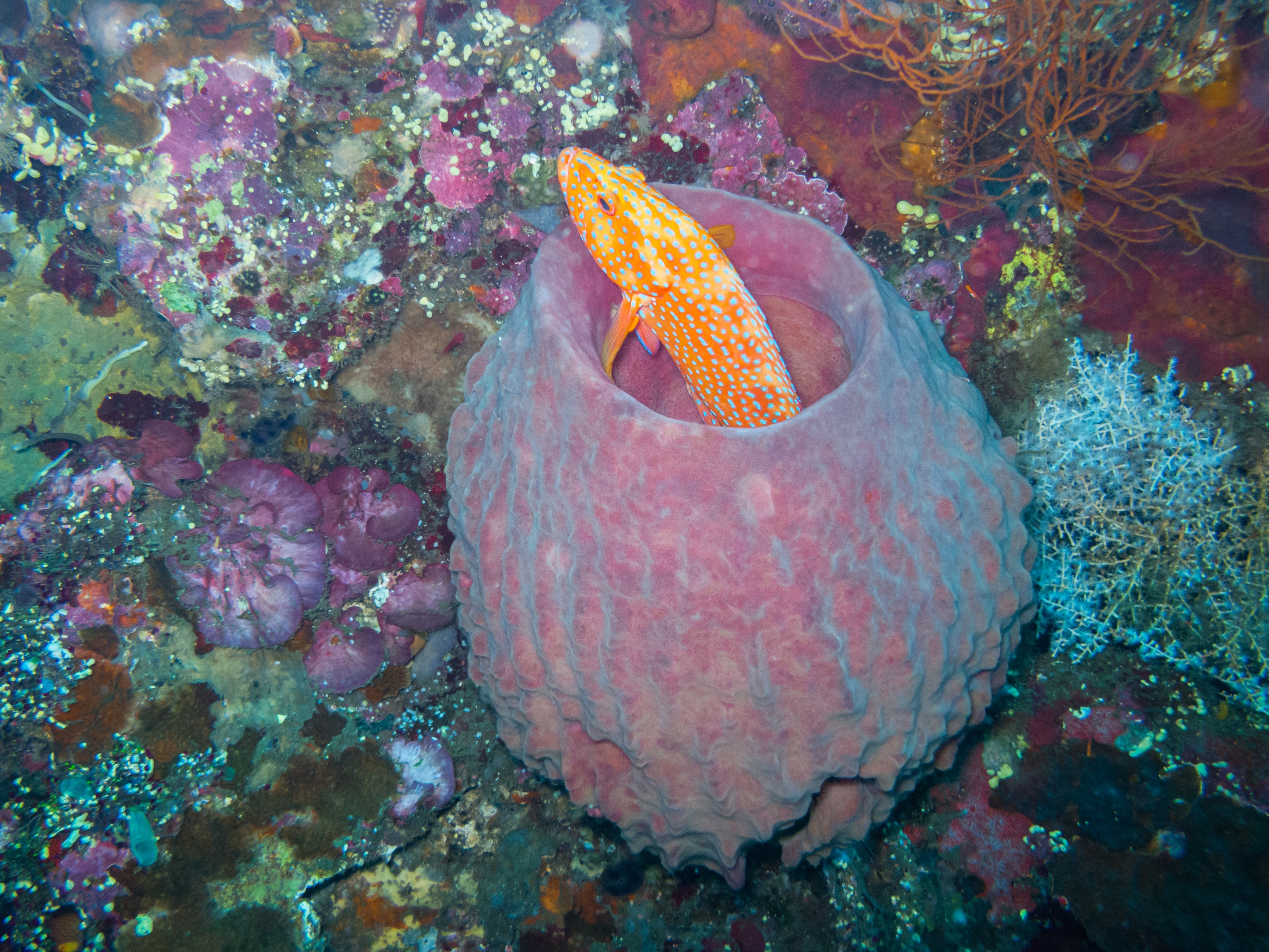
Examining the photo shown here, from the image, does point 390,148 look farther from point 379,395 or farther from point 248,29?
point 379,395

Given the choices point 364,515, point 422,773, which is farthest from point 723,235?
point 422,773

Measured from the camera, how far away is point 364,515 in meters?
3.74

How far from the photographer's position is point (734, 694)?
2062mm

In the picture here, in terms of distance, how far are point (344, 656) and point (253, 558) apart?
0.89m

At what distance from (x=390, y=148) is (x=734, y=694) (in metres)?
3.80

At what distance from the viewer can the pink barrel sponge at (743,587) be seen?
6.59 ft

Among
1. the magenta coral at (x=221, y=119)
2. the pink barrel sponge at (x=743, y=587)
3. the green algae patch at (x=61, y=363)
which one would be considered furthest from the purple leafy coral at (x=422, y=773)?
the magenta coral at (x=221, y=119)

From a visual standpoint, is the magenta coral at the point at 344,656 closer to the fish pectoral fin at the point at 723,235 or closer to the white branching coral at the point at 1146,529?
the fish pectoral fin at the point at 723,235

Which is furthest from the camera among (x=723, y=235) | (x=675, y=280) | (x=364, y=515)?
(x=364, y=515)

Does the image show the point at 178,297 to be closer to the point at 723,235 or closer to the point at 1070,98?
the point at 723,235

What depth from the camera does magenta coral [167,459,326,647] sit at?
3.42m

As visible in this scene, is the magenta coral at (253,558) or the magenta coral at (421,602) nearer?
the magenta coral at (253,558)

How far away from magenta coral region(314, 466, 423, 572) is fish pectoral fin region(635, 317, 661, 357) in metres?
2.01

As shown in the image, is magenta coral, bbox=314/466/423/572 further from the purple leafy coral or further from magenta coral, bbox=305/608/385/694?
the purple leafy coral
